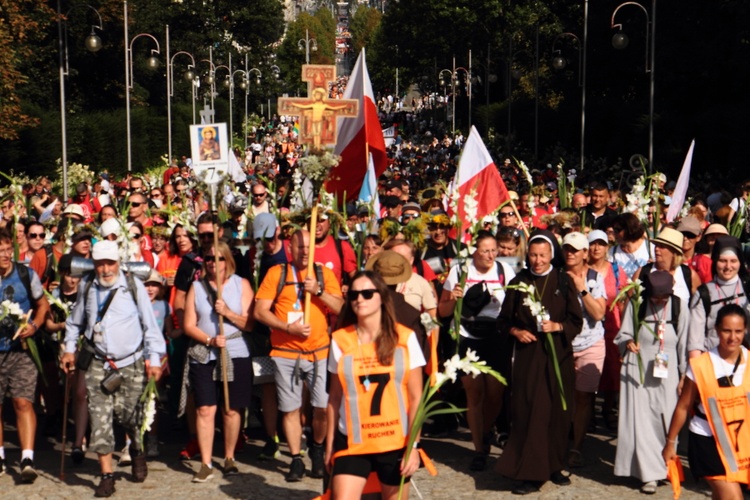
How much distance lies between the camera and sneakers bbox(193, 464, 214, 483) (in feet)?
30.7

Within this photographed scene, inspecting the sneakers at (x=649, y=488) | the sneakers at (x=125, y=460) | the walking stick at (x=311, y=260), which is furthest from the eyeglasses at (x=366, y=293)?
the sneakers at (x=125, y=460)

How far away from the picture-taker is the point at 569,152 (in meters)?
48.0

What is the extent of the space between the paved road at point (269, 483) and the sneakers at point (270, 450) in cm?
7

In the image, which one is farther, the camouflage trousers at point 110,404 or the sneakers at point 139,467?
the sneakers at point 139,467

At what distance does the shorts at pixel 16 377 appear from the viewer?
952 cm

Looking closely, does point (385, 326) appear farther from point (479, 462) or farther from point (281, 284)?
point (479, 462)

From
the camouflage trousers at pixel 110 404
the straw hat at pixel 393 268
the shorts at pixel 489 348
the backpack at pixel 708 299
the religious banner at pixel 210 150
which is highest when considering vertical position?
the religious banner at pixel 210 150

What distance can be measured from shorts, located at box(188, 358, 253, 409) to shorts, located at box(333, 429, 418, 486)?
9.60 feet

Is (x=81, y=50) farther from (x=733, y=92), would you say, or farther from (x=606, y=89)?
(x=733, y=92)

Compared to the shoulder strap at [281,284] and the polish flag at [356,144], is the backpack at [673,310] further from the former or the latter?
the polish flag at [356,144]

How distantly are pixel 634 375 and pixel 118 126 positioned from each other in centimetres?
4395

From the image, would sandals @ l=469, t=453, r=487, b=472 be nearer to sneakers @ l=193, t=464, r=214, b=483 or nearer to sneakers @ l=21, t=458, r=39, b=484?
sneakers @ l=193, t=464, r=214, b=483

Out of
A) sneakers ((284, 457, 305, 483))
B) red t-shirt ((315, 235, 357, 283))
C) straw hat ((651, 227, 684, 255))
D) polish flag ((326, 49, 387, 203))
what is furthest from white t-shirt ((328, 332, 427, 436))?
polish flag ((326, 49, 387, 203))

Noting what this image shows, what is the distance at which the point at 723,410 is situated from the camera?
7.11 meters
